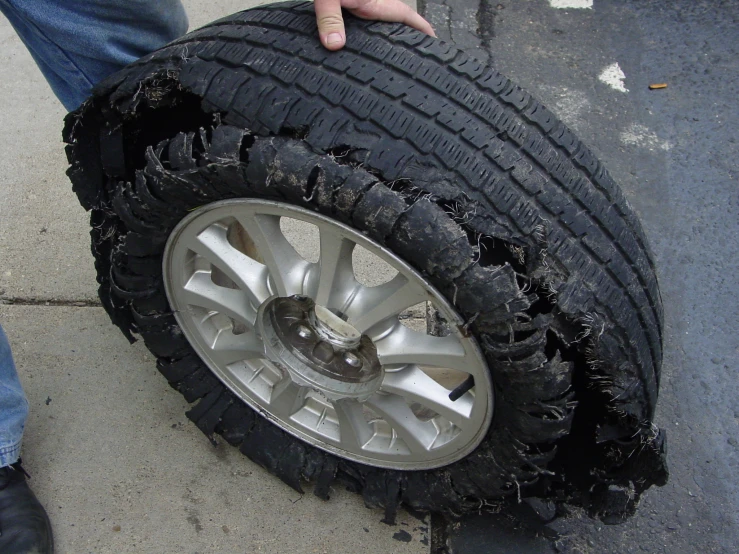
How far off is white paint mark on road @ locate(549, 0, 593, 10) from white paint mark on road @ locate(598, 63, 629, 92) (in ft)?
1.72

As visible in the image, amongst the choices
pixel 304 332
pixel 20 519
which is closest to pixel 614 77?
pixel 304 332

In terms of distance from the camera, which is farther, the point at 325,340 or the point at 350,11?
the point at 325,340

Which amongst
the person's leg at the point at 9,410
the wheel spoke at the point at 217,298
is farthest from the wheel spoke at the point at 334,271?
the person's leg at the point at 9,410

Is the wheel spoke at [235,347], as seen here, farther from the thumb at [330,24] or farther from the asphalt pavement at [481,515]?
the thumb at [330,24]

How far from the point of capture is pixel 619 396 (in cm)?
153

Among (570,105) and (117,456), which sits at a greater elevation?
(570,105)

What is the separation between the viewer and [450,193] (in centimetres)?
138

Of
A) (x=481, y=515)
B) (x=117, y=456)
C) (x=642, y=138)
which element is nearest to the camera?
(x=481, y=515)

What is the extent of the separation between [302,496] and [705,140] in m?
2.39

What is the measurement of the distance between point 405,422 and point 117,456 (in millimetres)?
926

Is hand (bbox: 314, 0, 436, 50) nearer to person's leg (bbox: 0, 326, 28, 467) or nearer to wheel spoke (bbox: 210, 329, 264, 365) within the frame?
wheel spoke (bbox: 210, 329, 264, 365)

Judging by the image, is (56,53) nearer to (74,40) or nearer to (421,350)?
(74,40)

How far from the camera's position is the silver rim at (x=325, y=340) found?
5.19 ft

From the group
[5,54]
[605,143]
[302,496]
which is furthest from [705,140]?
[5,54]
